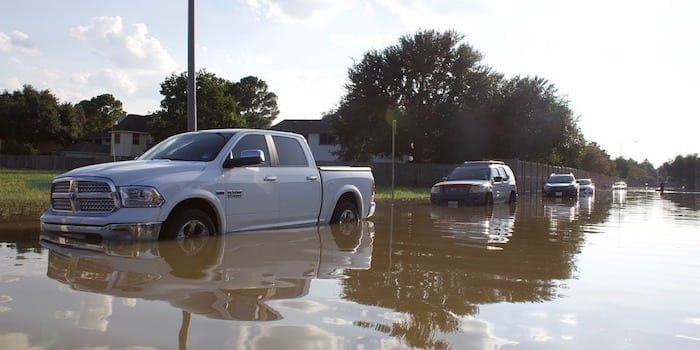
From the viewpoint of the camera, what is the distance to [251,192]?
851cm

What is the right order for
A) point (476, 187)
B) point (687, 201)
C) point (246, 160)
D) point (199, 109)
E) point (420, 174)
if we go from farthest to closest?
point (199, 109), point (420, 174), point (687, 201), point (476, 187), point (246, 160)

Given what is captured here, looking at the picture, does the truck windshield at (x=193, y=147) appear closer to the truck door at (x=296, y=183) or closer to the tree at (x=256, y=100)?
the truck door at (x=296, y=183)

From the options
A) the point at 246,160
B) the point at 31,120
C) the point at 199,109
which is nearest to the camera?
the point at 246,160

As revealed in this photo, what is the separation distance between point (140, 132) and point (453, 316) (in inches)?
2850

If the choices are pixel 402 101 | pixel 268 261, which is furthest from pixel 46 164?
pixel 268 261

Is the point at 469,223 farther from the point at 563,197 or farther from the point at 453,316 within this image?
the point at 563,197

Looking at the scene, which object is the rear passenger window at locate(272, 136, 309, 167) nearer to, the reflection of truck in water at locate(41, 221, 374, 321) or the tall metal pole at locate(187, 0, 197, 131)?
the reflection of truck in water at locate(41, 221, 374, 321)

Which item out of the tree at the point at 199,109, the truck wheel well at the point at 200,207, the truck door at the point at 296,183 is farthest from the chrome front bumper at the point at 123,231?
the tree at the point at 199,109

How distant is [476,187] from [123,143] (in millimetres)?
60440

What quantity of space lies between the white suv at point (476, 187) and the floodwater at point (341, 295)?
33.5 ft

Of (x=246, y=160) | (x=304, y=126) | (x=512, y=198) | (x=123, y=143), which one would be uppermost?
(x=304, y=126)

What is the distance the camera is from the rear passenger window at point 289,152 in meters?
9.41

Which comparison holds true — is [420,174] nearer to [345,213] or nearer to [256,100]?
[345,213]

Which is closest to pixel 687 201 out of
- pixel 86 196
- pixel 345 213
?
pixel 345 213
